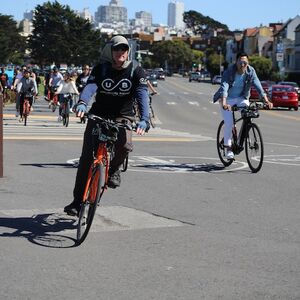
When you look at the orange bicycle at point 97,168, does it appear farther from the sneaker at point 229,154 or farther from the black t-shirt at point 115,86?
the sneaker at point 229,154

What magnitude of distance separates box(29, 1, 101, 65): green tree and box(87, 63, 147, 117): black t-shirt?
356 feet

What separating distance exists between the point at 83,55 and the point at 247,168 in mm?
107110

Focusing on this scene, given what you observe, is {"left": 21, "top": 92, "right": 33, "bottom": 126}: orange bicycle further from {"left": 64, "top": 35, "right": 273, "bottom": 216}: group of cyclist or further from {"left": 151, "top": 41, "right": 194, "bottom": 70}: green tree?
{"left": 151, "top": 41, "right": 194, "bottom": 70}: green tree

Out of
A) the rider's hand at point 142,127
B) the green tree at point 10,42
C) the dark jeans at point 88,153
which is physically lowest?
the dark jeans at point 88,153

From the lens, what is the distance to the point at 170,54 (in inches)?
6998

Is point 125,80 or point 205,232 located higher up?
point 125,80

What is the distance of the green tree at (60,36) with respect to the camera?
377 feet

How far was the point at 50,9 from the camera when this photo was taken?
114 metres

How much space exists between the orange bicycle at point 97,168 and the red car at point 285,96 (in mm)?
37063

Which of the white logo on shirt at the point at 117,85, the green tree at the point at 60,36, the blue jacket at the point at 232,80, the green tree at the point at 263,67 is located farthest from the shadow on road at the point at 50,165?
the green tree at the point at 60,36

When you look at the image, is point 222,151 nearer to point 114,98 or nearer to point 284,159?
point 284,159

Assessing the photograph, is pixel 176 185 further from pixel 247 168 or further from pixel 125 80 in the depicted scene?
pixel 125 80

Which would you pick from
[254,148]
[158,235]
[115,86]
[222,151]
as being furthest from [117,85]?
[222,151]

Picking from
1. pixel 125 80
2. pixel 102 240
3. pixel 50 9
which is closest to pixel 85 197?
pixel 102 240
